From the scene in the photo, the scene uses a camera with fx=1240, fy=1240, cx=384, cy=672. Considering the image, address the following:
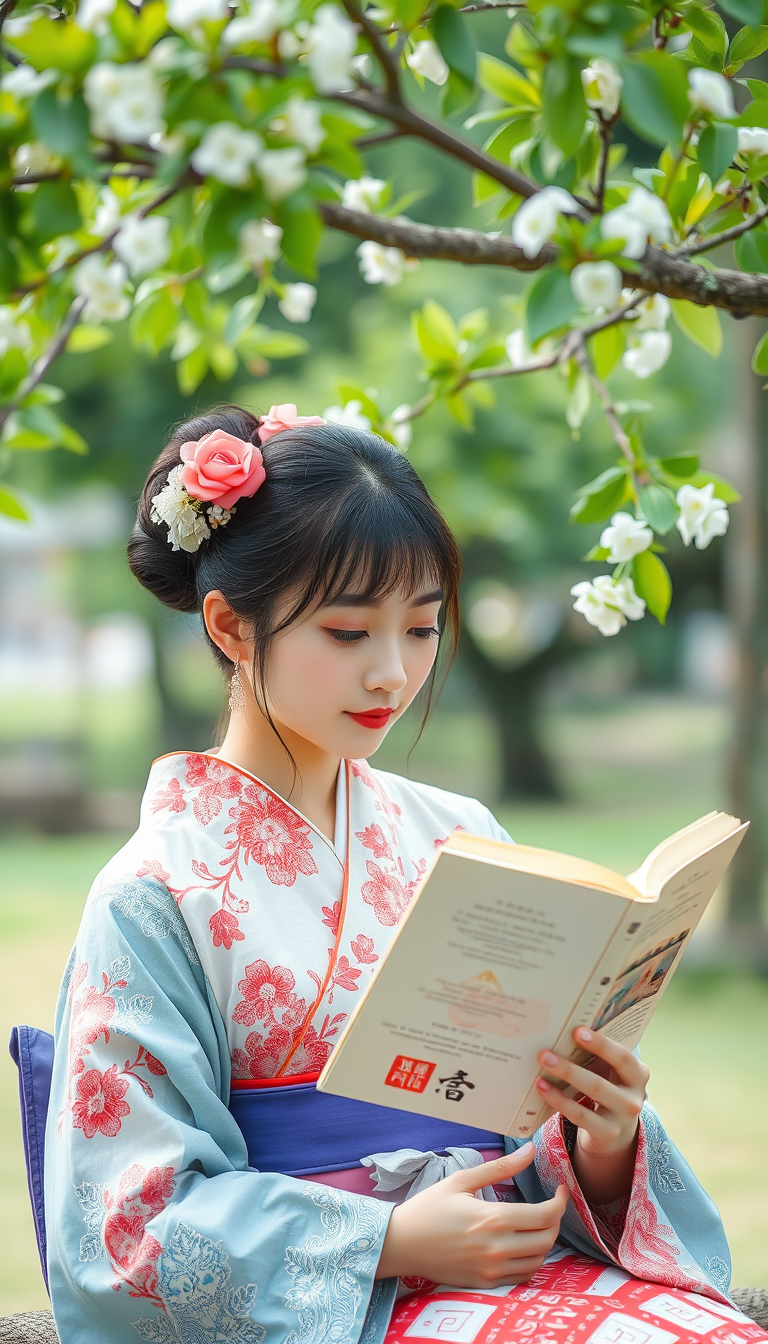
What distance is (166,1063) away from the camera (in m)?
1.06

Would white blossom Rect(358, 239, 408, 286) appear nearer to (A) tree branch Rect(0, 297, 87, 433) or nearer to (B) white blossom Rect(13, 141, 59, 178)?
(A) tree branch Rect(0, 297, 87, 433)

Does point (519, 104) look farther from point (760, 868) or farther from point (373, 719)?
point (760, 868)

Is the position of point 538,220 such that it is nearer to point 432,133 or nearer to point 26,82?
point 432,133

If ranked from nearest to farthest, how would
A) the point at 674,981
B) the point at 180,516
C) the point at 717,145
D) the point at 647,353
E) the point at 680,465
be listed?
the point at 717,145 < the point at 180,516 < the point at 680,465 < the point at 647,353 < the point at 674,981

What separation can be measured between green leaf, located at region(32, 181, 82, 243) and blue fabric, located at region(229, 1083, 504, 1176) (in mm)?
767

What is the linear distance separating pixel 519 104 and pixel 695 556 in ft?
21.4

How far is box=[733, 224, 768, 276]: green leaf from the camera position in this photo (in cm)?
109

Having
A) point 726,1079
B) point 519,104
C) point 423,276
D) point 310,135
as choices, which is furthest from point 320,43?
point 423,276

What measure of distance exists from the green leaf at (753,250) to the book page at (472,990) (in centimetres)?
58

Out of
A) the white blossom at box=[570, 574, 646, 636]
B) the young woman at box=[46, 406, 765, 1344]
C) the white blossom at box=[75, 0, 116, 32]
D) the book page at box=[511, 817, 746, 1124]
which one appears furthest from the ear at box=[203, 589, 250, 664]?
the white blossom at box=[75, 0, 116, 32]

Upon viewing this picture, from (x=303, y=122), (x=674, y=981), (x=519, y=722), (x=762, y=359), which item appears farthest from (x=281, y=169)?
(x=519, y=722)

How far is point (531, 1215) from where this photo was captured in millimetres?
1083

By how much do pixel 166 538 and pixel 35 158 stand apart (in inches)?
22.1

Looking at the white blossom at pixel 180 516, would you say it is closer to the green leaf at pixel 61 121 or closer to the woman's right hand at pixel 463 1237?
the green leaf at pixel 61 121
